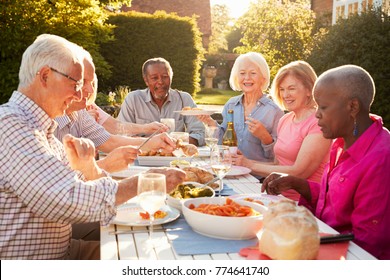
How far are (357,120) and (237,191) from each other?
0.81m

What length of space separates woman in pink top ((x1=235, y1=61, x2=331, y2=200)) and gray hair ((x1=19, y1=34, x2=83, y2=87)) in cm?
174

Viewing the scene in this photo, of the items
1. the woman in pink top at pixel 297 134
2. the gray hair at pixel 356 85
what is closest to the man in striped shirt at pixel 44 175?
the gray hair at pixel 356 85

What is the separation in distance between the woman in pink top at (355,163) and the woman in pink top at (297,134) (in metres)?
0.71

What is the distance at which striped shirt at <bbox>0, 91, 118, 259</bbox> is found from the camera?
1777mm

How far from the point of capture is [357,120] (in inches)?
91.4

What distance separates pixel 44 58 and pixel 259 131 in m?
2.28

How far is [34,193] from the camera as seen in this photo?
5.84 ft

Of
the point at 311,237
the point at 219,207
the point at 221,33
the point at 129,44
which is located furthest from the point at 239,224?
the point at 221,33

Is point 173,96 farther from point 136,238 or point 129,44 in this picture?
point 129,44

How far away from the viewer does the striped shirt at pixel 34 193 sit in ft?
5.83

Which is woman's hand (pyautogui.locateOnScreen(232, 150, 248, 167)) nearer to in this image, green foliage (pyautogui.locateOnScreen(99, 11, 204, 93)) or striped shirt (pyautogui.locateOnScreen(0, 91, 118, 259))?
striped shirt (pyautogui.locateOnScreen(0, 91, 118, 259))

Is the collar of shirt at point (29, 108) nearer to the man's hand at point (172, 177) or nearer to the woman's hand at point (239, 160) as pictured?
the man's hand at point (172, 177)

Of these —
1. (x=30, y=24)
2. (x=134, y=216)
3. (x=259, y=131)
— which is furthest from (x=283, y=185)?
(x=30, y=24)

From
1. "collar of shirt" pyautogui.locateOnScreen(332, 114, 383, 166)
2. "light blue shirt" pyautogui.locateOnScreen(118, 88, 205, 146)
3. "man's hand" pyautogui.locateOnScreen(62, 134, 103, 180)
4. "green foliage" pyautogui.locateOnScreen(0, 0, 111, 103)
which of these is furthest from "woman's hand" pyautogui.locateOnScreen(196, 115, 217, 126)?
"green foliage" pyautogui.locateOnScreen(0, 0, 111, 103)
